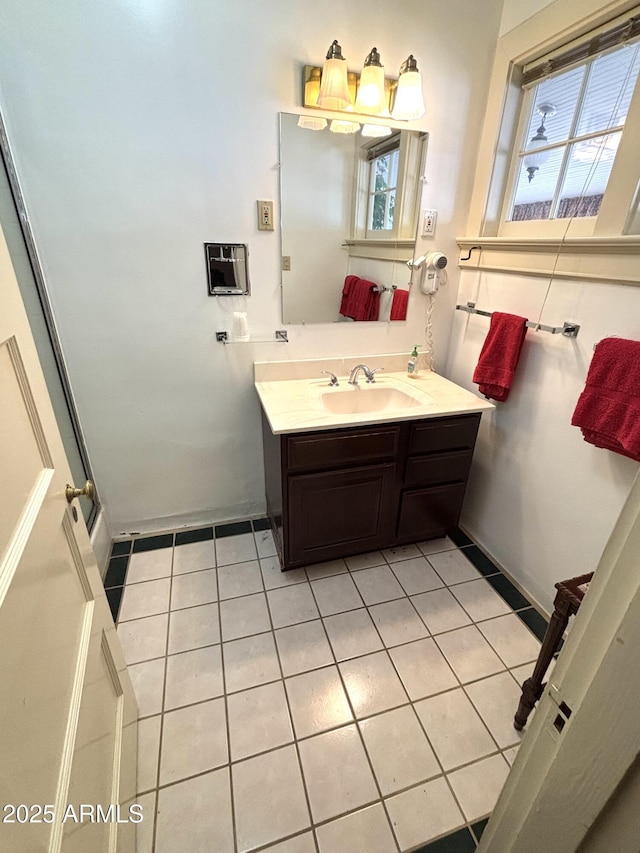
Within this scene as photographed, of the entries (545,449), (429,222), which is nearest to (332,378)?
(429,222)

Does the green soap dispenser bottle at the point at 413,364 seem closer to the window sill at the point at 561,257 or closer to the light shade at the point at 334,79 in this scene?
the window sill at the point at 561,257

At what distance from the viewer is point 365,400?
6.13 feet

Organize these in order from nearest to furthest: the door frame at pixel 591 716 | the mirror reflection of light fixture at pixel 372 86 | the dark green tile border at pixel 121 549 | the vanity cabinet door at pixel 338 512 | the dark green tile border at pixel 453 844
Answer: the door frame at pixel 591 716 < the dark green tile border at pixel 453 844 < the mirror reflection of light fixture at pixel 372 86 < the vanity cabinet door at pixel 338 512 < the dark green tile border at pixel 121 549

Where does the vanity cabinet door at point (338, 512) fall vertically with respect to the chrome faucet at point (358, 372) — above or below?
below

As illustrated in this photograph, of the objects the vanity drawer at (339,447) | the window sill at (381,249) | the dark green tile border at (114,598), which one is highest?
the window sill at (381,249)

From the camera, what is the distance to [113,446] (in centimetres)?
182

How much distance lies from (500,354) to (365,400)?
64 cm

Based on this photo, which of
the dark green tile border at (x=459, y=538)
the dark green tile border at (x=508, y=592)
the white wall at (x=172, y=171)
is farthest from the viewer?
the dark green tile border at (x=459, y=538)

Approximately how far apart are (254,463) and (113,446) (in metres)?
0.69

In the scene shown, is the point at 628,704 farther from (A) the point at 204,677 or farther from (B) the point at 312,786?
(A) the point at 204,677

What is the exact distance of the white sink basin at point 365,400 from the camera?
5.91 feet

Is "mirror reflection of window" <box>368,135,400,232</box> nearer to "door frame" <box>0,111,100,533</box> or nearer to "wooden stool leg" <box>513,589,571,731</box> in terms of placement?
"door frame" <box>0,111,100,533</box>

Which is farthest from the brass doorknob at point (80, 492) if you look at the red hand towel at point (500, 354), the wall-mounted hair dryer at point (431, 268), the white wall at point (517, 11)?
the white wall at point (517, 11)

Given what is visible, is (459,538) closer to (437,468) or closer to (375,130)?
(437,468)
